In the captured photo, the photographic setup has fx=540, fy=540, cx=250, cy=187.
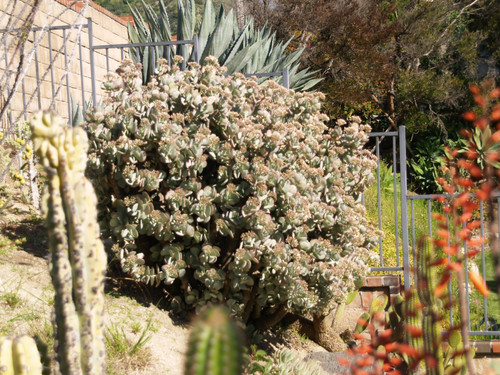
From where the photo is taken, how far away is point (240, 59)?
19.7 ft

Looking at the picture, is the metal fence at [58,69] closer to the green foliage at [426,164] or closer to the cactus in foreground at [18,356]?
the cactus in foreground at [18,356]

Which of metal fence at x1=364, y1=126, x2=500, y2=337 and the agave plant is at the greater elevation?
the agave plant

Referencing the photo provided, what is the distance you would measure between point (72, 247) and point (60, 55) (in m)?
5.61

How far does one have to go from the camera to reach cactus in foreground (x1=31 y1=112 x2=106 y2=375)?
1.60 meters

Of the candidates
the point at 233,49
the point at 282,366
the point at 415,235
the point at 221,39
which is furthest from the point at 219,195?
the point at 415,235

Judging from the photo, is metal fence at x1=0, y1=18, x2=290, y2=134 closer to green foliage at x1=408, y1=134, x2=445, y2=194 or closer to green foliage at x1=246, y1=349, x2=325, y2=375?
green foliage at x1=246, y1=349, x2=325, y2=375

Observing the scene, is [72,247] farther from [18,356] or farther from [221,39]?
[221,39]

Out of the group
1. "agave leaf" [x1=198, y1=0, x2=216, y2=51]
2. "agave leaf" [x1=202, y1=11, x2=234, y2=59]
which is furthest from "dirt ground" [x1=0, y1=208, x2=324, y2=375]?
"agave leaf" [x1=198, y1=0, x2=216, y2=51]

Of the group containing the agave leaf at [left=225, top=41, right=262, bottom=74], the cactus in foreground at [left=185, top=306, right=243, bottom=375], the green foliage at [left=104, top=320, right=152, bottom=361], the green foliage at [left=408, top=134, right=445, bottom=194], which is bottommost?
the green foliage at [left=104, top=320, right=152, bottom=361]

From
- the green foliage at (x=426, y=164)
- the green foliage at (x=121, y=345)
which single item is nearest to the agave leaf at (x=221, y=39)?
the green foliage at (x=121, y=345)

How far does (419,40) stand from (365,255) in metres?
7.96

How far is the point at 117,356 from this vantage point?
111 inches

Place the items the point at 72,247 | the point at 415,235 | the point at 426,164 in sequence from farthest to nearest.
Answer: the point at 426,164 < the point at 415,235 < the point at 72,247

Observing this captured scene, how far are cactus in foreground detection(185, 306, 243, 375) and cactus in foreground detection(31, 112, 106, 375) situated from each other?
863 mm
